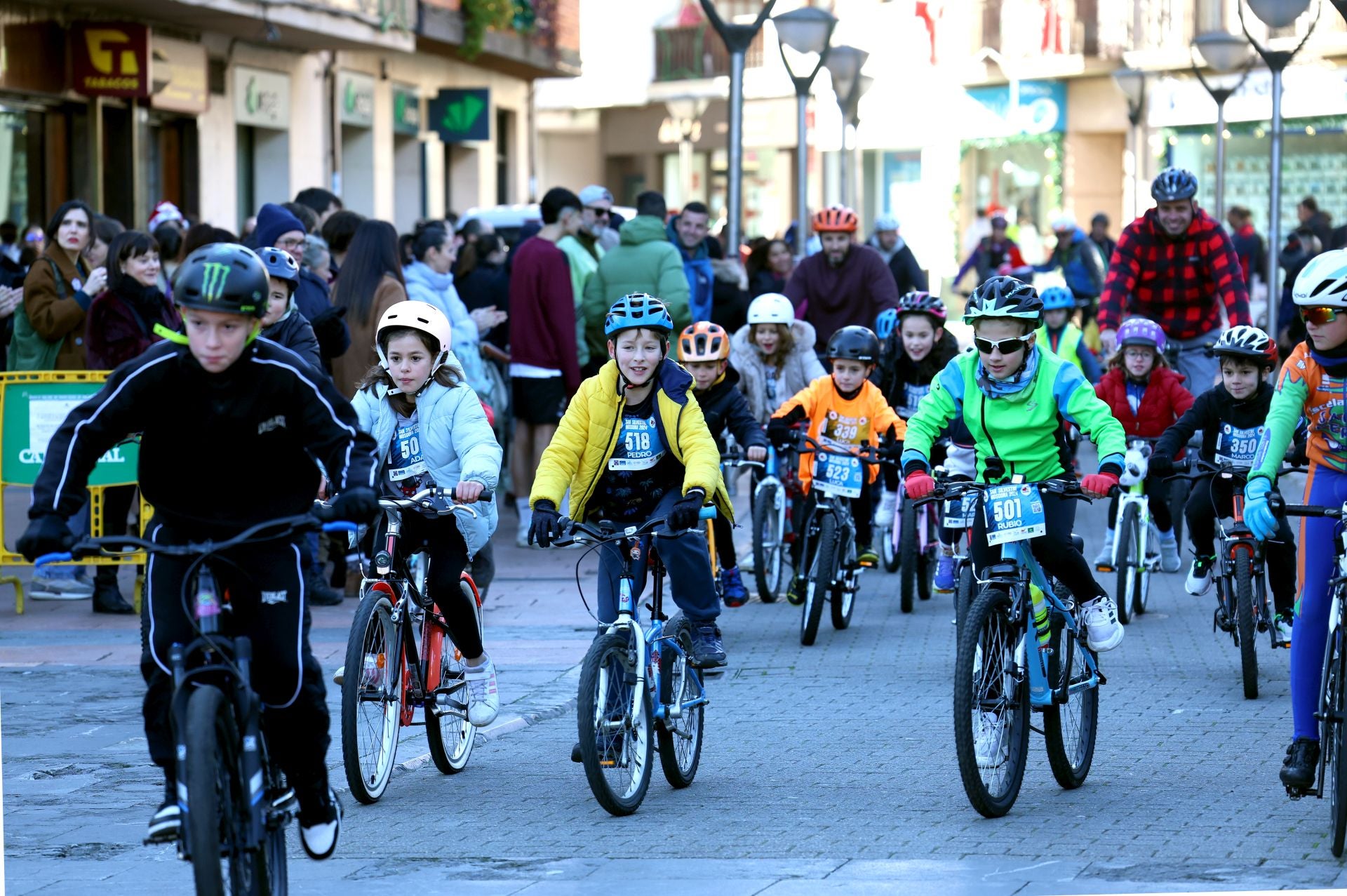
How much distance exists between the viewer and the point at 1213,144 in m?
41.0

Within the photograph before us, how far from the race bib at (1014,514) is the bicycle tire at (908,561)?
14.5ft

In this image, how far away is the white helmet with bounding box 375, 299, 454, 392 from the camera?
795 centimetres

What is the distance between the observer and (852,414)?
12148 millimetres

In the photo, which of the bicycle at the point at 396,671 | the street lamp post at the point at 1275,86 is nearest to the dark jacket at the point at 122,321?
the bicycle at the point at 396,671

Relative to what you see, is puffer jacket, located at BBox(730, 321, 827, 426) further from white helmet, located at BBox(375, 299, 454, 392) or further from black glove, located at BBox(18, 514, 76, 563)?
black glove, located at BBox(18, 514, 76, 563)

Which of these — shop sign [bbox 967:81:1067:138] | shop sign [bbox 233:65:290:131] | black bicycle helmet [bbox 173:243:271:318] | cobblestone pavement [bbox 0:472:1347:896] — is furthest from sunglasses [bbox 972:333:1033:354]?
shop sign [bbox 967:81:1067:138]

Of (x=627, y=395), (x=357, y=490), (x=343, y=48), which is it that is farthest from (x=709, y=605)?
(x=343, y=48)

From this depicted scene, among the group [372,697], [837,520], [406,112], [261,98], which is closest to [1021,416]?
[372,697]

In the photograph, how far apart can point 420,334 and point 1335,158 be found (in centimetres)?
3297

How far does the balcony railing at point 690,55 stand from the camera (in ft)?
173

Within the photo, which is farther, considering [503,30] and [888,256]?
[503,30]

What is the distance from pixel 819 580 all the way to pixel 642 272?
415 centimetres

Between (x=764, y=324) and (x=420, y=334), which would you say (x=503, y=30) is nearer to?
(x=764, y=324)

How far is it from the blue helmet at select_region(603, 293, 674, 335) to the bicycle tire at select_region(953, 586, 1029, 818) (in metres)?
1.50
